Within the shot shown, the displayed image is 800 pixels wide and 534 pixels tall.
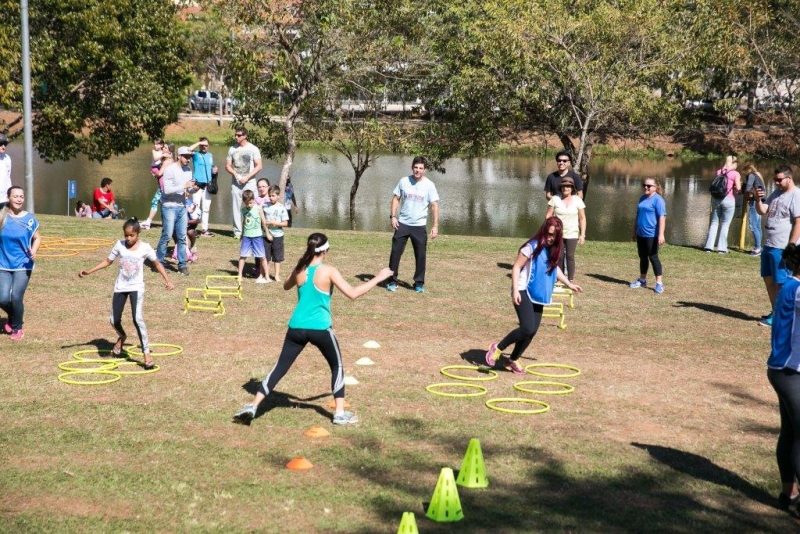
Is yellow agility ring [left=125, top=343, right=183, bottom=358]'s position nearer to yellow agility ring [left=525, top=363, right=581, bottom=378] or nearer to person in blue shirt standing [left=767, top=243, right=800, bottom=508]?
yellow agility ring [left=525, top=363, right=581, bottom=378]

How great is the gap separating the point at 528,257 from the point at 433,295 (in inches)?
198

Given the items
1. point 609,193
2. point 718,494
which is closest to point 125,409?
point 718,494

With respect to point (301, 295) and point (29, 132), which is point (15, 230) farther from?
point (29, 132)

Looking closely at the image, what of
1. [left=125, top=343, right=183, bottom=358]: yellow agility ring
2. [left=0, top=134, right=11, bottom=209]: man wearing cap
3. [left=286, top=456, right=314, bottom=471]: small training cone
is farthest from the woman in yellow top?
[left=0, top=134, right=11, bottom=209]: man wearing cap

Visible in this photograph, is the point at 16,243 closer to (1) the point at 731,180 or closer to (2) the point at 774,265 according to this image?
(2) the point at 774,265

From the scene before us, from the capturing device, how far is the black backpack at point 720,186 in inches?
799

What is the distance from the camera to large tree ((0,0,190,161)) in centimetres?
2733

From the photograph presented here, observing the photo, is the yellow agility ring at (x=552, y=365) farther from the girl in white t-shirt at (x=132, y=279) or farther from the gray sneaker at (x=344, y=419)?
the girl in white t-shirt at (x=132, y=279)

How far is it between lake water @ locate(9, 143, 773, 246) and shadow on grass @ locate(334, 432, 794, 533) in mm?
20481

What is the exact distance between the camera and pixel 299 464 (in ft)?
26.6

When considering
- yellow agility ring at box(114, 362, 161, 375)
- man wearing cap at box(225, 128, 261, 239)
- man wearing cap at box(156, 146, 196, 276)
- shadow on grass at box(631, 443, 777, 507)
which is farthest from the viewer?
man wearing cap at box(225, 128, 261, 239)

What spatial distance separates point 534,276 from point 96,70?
21446mm

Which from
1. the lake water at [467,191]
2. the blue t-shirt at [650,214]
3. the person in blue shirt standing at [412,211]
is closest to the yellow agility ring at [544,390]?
the person in blue shirt standing at [412,211]

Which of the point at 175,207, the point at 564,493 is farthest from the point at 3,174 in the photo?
the point at 564,493
